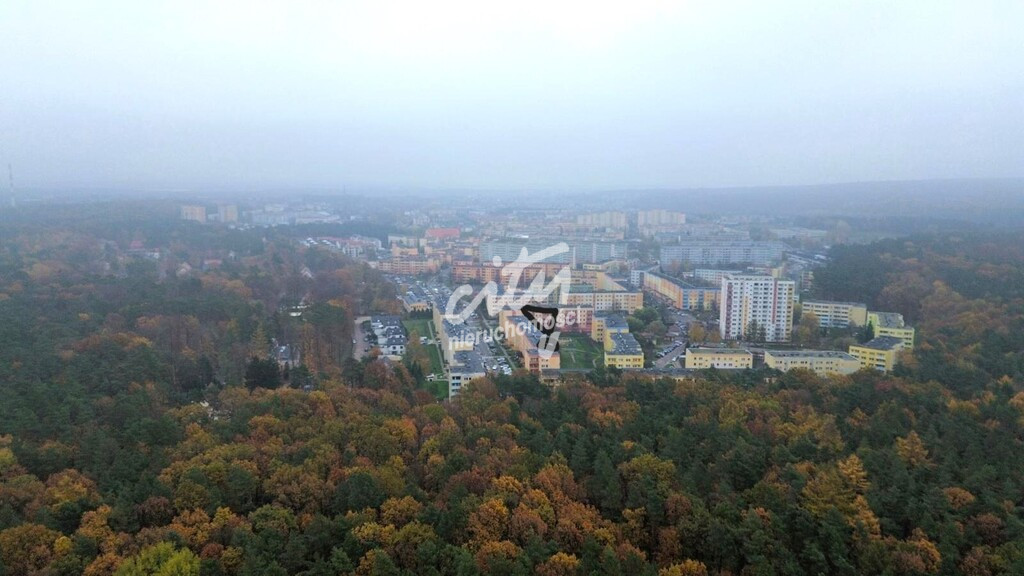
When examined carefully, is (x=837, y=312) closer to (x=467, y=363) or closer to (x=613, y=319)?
(x=613, y=319)

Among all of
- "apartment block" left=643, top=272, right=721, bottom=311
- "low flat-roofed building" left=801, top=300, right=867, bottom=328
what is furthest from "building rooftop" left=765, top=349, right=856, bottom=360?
"apartment block" left=643, top=272, right=721, bottom=311

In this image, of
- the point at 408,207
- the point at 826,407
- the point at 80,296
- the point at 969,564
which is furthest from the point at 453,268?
the point at 408,207

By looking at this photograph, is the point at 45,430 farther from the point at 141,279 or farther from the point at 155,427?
the point at 141,279

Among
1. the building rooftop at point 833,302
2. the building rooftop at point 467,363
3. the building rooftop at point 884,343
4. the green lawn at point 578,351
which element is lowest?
the green lawn at point 578,351

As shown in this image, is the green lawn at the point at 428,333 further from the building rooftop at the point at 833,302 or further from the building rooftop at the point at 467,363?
the building rooftop at the point at 833,302

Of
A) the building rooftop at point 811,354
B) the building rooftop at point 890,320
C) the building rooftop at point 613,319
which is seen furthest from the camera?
the building rooftop at point 613,319

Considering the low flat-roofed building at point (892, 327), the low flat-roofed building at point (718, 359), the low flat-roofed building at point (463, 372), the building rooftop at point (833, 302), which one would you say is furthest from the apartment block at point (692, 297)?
the low flat-roofed building at point (463, 372)

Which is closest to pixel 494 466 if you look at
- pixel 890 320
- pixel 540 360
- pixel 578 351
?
pixel 540 360

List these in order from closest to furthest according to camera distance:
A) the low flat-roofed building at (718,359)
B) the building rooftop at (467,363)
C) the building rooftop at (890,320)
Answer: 1. the building rooftop at (467,363)
2. the low flat-roofed building at (718,359)
3. the building rooftop at (890,320)
